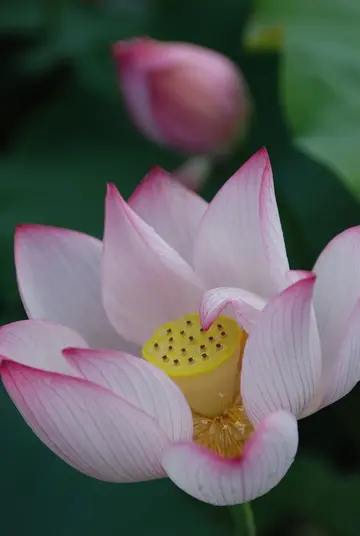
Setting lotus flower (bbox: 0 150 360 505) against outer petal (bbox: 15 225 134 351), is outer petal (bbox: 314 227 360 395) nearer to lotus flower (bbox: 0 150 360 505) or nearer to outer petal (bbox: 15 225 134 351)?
lotus flower (bbox: 0 150 360 505)

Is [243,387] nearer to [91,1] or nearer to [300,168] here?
[300,168]

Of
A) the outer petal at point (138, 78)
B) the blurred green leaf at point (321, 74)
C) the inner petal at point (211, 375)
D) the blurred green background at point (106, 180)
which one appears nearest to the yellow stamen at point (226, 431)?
the inner petal at point (211, 375)

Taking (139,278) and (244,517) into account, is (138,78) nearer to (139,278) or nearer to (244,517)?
(139,278)

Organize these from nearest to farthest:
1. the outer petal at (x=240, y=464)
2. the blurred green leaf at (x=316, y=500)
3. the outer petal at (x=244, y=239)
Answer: the outer petal at (x=240, y=464)
the outer petal at (x=244, y=239)
the blurred green leaf at (x=316, y=500)

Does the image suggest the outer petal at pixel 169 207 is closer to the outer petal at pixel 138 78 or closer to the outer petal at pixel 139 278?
the outer petal at pixel 139 278

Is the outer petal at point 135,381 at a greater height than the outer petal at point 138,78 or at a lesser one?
lesser

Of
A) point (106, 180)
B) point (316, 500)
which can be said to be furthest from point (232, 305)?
point (106, 180)

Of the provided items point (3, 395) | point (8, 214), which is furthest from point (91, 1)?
point (3, 395)
